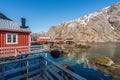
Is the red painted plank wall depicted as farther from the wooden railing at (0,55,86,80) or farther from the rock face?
the rock face

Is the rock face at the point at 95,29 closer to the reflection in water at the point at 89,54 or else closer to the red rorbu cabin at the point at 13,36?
the reflection in water at the point at 89,54

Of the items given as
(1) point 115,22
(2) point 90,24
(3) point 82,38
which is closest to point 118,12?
(1) point 115,22

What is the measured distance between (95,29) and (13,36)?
→ 162824 mm

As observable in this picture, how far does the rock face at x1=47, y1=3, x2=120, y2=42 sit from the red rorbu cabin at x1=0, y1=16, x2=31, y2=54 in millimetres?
132353

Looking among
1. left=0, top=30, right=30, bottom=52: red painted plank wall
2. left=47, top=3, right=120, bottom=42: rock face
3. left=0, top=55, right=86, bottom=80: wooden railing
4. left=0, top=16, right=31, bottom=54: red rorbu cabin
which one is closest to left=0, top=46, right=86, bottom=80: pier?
left=0, top=55, right=86, bottom=80: wooden railing

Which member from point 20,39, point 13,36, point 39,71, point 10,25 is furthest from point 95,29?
point 39,71

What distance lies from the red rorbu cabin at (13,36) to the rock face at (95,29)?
13235 cm

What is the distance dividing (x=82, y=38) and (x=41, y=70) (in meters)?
146

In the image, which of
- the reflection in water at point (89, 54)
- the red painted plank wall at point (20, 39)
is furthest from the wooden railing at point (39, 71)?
the reflection in water at point (89, 54)

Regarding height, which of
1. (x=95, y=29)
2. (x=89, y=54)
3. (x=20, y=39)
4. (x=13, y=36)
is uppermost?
(x=95, y=29)

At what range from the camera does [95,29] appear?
172m

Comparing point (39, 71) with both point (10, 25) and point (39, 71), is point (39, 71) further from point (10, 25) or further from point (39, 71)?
point (10, 25)

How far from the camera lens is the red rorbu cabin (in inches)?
705

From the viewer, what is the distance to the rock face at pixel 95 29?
158 m
